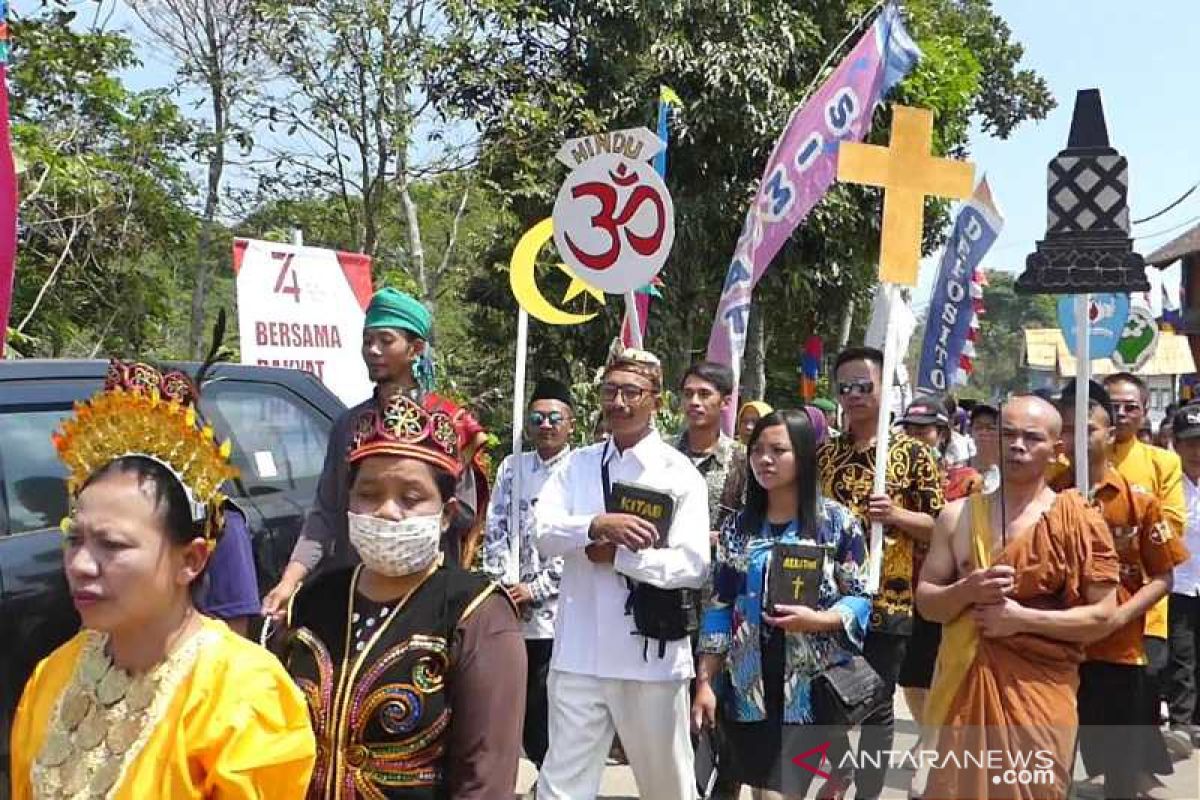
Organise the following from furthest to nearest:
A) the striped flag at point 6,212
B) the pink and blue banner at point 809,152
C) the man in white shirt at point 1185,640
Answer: the pink and blue banner at point 809,152 < the man in white shirt at point 1185,640 < the striped flag at point 6,212

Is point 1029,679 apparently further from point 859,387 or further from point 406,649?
point 406,649

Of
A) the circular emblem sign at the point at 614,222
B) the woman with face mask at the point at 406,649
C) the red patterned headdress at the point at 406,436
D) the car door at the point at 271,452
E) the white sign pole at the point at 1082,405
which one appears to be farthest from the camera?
the circular emblem sign at the point at 614,222

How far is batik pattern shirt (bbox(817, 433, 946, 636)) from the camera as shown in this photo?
5.15 meters

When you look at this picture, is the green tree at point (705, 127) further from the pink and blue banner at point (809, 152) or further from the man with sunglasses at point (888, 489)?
the man with sunglasses at point (888, 489)

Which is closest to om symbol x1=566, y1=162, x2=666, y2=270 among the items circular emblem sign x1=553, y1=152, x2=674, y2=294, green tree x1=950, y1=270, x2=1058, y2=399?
circular emblem sign x1=553, y1=152, x2=674, y2=294

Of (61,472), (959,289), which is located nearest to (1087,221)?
(61,472)

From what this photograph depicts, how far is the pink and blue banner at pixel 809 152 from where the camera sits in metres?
7.12

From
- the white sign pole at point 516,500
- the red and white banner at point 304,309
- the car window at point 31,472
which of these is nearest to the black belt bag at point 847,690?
the white sign pole at point 516,500

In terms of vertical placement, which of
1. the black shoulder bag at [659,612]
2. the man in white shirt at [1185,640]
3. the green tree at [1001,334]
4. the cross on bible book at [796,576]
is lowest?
the man in white shirt at [1185,640]

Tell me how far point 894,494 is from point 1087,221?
130cm

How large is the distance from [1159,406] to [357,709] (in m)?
35.3

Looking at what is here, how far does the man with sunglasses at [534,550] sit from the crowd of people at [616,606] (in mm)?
17

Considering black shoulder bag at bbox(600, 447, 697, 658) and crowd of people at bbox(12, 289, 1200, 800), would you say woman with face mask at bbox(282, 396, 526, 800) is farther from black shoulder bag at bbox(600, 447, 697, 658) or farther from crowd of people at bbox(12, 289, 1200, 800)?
black shoulder bag at bbox(600, 447, 697, 658)

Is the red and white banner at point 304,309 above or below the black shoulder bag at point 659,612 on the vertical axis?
above
